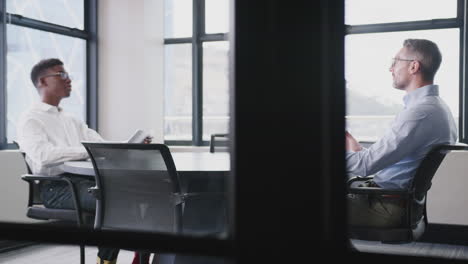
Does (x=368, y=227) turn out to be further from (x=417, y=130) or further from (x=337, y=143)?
(x=337, y=143)

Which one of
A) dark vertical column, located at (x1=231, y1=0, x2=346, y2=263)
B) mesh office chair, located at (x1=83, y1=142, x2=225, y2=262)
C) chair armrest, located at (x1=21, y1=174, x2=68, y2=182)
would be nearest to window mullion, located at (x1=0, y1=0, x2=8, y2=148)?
chair armrest, located at (x1=21, y1=174, x2=68, y2=182)

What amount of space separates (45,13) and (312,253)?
3.08 metres

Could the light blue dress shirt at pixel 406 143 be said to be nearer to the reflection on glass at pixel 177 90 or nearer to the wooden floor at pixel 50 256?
the wooden floor at pixel 50 256

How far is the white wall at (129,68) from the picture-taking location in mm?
3191

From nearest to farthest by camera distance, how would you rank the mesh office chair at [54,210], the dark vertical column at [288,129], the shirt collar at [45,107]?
1. the dark vertical column at [288,129]
2. the mesh office chair at [54,210]
3. the shirt collar at [45,107]

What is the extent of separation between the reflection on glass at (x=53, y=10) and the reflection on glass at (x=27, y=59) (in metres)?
0.09

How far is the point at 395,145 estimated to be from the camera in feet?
4.72

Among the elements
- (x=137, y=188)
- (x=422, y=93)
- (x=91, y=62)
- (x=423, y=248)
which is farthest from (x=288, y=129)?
(x=91, y=62)

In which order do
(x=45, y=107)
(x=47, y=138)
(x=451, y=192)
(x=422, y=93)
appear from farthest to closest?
(x=451, y=192), (x=45, y=107), (x=47, y=138), (x=422, y=93)

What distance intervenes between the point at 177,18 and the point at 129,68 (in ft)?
1.49

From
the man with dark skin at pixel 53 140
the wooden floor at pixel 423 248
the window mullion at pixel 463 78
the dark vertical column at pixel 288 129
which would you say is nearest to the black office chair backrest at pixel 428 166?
the man with dark skin at pixel 53 140

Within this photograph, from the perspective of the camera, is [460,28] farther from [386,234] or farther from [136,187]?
[136,187]

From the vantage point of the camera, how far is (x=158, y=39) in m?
3.30

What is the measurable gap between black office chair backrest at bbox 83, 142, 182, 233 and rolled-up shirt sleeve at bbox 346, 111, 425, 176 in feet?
1.68
